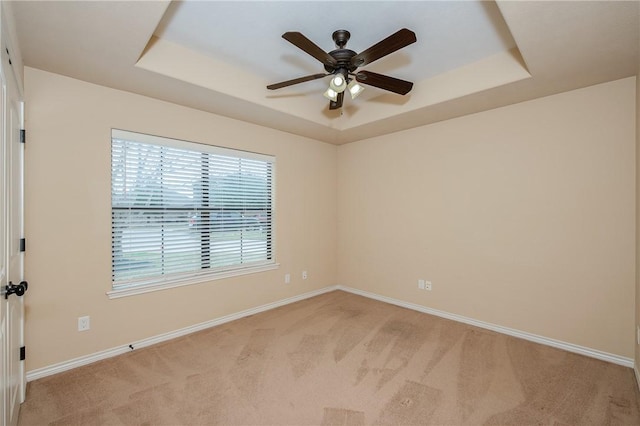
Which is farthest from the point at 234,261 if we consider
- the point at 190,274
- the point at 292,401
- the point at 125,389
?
the point at 292,401

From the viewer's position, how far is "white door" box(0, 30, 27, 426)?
1.52 metres

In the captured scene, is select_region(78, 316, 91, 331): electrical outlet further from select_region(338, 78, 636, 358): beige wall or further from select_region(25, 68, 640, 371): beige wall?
select_region(338, 78, 636, 358): beige wall

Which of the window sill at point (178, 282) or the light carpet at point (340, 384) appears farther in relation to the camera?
the window sill at point (178, 282)

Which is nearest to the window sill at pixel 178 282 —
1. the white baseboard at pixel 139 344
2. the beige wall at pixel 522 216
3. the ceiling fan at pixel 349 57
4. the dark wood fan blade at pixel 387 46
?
the white baseboard at pixel 139 344

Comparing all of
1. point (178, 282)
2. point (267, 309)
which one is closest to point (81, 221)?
point (178, 282)

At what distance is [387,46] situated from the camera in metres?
1.87

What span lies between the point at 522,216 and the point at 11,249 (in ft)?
13.8

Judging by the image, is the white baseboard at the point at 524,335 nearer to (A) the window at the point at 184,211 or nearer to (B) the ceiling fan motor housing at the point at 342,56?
(A) the window at the point at 184,211

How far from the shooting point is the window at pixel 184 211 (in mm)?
2797

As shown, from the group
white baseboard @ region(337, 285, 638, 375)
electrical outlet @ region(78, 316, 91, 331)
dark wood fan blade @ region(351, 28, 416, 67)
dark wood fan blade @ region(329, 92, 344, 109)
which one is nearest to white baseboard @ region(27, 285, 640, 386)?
white baseboard @ region(337, 285, 638, 375)

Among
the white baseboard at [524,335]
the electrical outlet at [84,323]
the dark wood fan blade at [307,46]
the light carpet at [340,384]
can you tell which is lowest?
the light carpet at [340,384]

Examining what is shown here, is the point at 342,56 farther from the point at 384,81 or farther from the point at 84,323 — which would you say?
the point at 84,323

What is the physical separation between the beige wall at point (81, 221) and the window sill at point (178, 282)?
54 millimetres

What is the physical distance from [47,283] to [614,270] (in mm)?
4841
